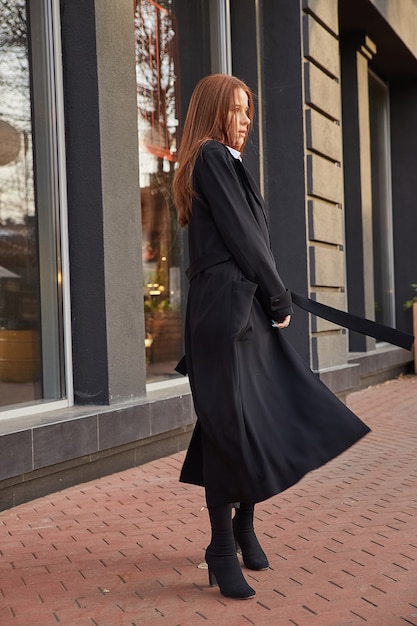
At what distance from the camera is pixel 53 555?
4.18 meters

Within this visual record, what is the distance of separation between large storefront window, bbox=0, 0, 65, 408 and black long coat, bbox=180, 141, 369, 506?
266cm

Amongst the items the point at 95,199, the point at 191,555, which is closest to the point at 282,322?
the point at 191,555

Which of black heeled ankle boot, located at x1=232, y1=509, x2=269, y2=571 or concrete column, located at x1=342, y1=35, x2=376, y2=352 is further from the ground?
concrete column, located at x1=342, y1=35, x2=376, y2=352

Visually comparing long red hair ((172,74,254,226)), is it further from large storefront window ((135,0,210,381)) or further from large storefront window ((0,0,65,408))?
large storefront window ((135,0,210,381))

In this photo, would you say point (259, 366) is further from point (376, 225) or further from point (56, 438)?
point (376, 225)

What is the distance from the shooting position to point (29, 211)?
6125 millimetres

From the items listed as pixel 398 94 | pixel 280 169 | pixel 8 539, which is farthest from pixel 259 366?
pixel 398 94

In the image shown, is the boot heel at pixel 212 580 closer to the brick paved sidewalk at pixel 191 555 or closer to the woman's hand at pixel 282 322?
the brick paved sidewalk at pixel 191 555

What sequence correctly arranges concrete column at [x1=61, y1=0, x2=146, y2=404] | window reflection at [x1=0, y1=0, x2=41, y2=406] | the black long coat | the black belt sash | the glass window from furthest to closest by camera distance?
1. the glass window
2. concrete column at [x1=61, y1=0, x2=146, y2=404]
3. window reflection at [x1=0, y1=0, x2=41, y2=406]
4. the black belt sash
5. the black long coat

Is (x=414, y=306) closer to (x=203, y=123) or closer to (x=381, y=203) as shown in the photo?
(x=381, y=203)

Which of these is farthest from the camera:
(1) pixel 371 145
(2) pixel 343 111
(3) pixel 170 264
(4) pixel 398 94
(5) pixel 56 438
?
(4) pixel 398 94

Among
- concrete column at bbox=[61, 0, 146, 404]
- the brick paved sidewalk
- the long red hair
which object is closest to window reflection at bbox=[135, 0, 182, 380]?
concrete column at bbox=[61, 0, 146, 404]

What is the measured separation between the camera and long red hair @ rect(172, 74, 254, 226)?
3600mm

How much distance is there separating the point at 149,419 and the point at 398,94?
10972 mm
